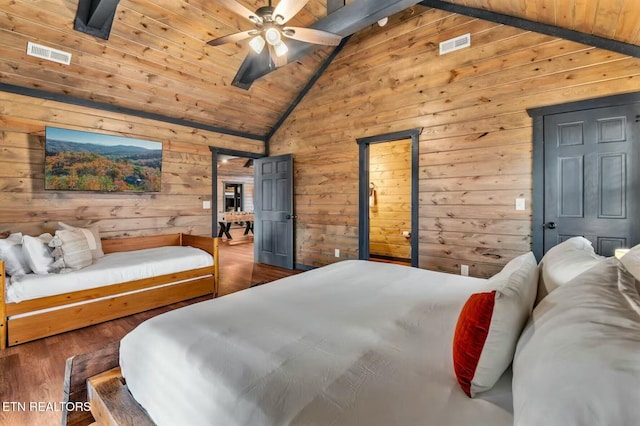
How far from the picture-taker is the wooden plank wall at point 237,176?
1067 centimetres

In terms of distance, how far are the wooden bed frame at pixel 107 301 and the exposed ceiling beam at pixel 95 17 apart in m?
2.36

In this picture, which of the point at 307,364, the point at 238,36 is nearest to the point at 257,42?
the point at 238,36

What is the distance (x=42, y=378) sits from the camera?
80.1 inches

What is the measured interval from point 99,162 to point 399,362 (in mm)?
4221

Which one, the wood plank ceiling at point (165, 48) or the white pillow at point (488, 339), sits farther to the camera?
the wood plank ceiling at point (165, 48)

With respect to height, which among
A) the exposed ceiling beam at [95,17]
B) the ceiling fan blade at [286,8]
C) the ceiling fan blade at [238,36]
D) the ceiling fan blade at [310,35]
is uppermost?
the exposed ceiling beam at [95,17]

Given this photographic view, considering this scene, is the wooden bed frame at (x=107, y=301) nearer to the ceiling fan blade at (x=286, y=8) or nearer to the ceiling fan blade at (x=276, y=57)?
the ceiling fan blade at (x=276, y=57)

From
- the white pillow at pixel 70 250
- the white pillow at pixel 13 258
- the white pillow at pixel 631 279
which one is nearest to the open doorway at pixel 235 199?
the white pillow at pixel 70 250

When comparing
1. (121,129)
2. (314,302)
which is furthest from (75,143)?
(314,302)

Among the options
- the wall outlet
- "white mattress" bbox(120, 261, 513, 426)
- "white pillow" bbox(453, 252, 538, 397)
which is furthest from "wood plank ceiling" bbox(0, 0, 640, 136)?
"white mattress" bbox(120, 261, 513, 426)

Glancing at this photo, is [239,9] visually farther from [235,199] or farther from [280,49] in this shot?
[235,199]

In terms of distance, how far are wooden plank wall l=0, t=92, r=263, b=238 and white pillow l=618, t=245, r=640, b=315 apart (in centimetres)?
469

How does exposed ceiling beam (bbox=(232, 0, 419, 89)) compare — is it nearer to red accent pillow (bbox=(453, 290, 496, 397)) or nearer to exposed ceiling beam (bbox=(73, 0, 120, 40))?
exposed ceiling beam (bbox=(73, 0, 120, 40))

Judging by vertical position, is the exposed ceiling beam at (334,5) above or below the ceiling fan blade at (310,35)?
above
